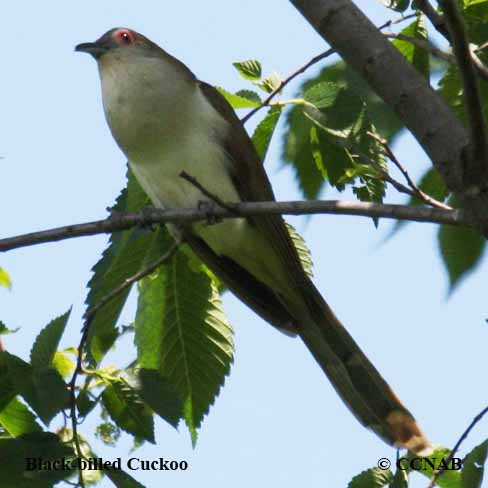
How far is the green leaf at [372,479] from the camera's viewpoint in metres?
2.61

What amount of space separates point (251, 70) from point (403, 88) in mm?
907

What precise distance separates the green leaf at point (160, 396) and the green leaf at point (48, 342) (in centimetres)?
28

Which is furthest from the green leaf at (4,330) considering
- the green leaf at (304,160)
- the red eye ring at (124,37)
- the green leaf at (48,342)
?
the red eye ring at (124,37)

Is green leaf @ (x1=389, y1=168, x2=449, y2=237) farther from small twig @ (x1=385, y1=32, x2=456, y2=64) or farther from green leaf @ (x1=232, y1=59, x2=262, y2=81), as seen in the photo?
green leaf @ (x1=232, y1=59, x2=262, y2=81)

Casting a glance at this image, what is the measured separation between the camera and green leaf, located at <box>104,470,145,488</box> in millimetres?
→ 2769

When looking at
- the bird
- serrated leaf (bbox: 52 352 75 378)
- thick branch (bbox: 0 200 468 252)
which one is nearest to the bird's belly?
the bird

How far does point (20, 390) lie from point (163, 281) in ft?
2.43

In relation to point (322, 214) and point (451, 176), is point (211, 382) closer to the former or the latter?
point (322, 214)

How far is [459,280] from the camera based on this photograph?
285 centimetres

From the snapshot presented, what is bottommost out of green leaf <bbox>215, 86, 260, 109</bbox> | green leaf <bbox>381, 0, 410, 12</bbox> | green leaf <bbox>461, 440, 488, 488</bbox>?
green leaf <bbox>461, 440, 488, 488</bbox>

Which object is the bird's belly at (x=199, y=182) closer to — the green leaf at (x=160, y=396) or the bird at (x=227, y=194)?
the bird at (x=227, y=194)

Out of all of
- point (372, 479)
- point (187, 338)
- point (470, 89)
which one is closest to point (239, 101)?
point (187, 338)

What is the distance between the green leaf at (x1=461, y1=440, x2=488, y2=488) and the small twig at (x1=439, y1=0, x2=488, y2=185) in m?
0.69

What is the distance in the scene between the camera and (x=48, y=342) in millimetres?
2758
